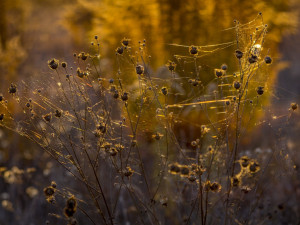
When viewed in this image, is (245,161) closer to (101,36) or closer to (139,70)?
(139,70)

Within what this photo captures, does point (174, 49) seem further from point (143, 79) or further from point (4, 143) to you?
point (4, 143)

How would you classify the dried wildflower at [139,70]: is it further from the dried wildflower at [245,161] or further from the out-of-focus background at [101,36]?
the dried wildflower at [245,161]

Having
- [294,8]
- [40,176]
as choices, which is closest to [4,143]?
[40,176]

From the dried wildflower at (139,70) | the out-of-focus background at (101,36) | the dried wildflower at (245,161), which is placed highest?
the out-of-focus background at (101,36)

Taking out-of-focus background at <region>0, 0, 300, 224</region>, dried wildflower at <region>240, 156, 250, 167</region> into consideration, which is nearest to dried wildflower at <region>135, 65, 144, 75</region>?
out-of-focus background at <region>0, 0, 300, 224</region>

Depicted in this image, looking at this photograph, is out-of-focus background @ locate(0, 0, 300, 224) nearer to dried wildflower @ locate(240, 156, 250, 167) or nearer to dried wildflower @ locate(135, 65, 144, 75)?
dried wildflower @ locate(135, 65, 144, 75)

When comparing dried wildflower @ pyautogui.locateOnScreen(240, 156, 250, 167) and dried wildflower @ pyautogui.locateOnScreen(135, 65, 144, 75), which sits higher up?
dried wildflower @ pyautogui.locateOnScreen(135, 65, 144, 75)

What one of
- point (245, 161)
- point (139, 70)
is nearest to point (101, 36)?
point (139, 70)

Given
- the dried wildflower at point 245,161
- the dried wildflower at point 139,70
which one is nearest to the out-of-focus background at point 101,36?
the dried wildflower at point 139,70

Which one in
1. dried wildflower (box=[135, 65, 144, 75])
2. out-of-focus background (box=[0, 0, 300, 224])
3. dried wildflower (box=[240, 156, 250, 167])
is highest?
out-of-focus background (box=[0, 0, 300, 224])
